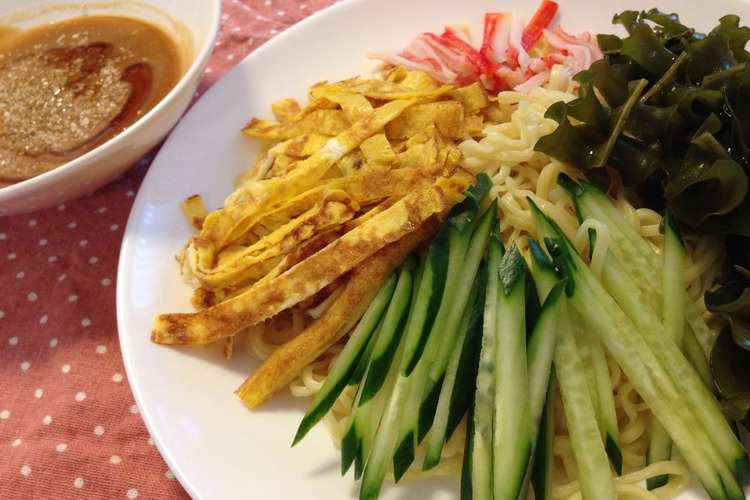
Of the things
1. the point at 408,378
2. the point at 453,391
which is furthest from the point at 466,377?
the point at 408,378

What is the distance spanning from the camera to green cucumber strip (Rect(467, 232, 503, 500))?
5.26 ft

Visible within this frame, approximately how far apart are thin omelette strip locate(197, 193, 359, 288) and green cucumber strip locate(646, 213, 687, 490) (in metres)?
0.97

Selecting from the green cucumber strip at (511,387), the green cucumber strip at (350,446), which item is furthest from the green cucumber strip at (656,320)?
the green cucumber strip at (350,446)

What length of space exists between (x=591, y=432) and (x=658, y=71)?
118cm

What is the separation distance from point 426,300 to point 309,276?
373mm

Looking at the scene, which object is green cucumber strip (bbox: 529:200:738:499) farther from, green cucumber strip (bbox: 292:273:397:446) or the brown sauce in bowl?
the brown sauce in bowl

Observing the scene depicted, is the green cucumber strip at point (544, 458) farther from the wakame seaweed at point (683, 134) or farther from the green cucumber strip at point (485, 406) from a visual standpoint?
the wakame seaweed at point (683, 134)

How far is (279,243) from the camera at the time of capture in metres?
2.11

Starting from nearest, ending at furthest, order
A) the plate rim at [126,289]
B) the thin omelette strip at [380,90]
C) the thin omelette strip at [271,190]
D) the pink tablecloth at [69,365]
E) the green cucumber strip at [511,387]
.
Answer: the green cucumber strip at [511,387] → the plate rim at [126,289] → the pink tablecloth at [69,365] → the thin omelette strip at [271,190] → the thin omelette strip at [380,90]

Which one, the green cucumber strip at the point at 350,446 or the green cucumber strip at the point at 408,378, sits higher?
the green cucumber strip at the point at 408,378

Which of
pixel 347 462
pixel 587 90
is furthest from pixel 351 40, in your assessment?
pixel 347 462

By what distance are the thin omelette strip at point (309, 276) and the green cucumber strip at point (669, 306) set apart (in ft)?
2.18

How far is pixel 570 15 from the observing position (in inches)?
104

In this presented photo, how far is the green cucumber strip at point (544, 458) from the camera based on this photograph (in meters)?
1.64
